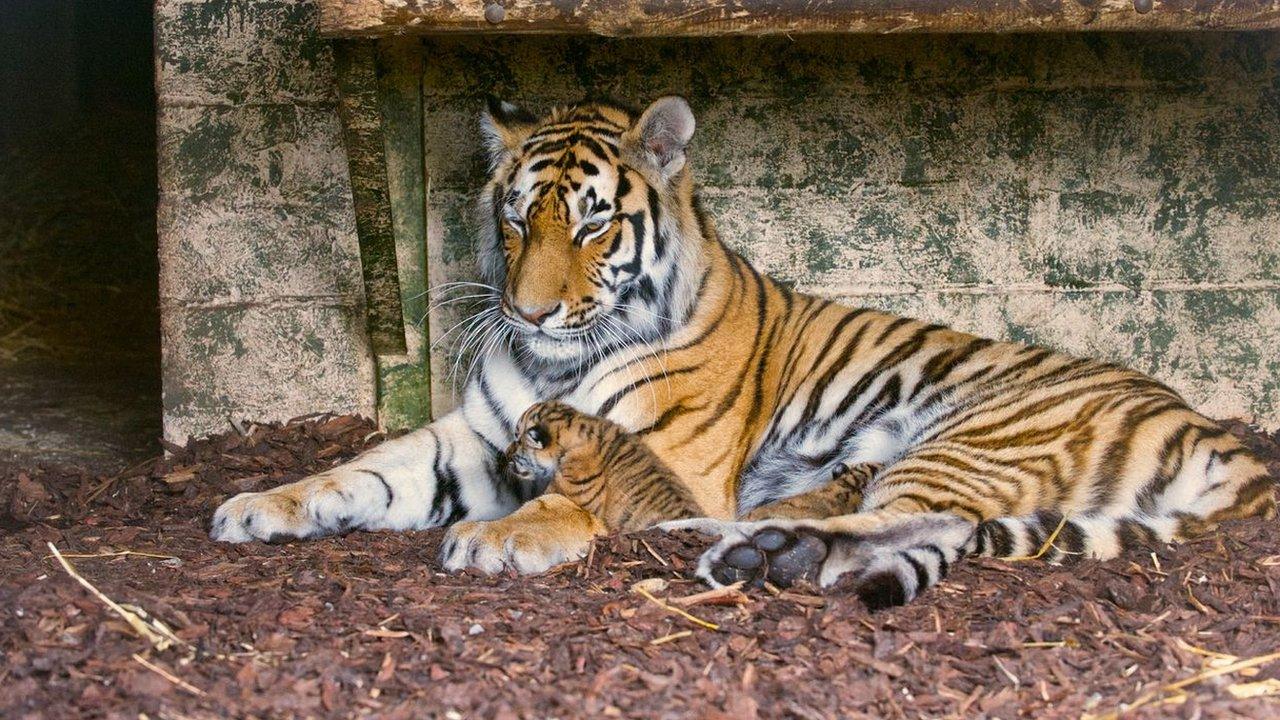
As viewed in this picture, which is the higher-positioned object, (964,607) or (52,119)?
(52,119)

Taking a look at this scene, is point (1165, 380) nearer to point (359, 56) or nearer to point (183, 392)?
point (359, 56)

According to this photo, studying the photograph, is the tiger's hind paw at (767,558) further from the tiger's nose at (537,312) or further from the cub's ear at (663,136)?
the cub's ear at (663,136)

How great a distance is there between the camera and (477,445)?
12.9 feet

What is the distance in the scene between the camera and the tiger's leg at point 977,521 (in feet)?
9.35

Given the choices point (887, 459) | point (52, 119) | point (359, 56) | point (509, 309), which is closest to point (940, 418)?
point (887, 459)

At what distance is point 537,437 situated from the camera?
3.38m

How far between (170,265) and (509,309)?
1.41 m

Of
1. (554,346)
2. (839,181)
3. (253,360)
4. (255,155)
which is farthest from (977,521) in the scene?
(255,155)

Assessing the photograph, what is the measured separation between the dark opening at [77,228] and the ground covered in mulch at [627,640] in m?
2.42

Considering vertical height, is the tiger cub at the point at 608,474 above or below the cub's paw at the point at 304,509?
above

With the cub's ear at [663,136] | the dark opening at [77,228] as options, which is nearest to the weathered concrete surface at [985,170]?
the cub's ear at [663,136]

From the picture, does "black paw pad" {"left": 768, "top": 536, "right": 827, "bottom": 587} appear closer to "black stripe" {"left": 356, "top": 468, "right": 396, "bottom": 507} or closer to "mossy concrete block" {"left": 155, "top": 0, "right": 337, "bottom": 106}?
"black stripe" {"left": 356, "top": 468, "right": 396, "bottom": 507}

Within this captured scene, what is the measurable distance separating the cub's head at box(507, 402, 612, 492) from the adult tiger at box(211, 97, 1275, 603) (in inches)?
5.3

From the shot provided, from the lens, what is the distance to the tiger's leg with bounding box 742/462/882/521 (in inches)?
134
